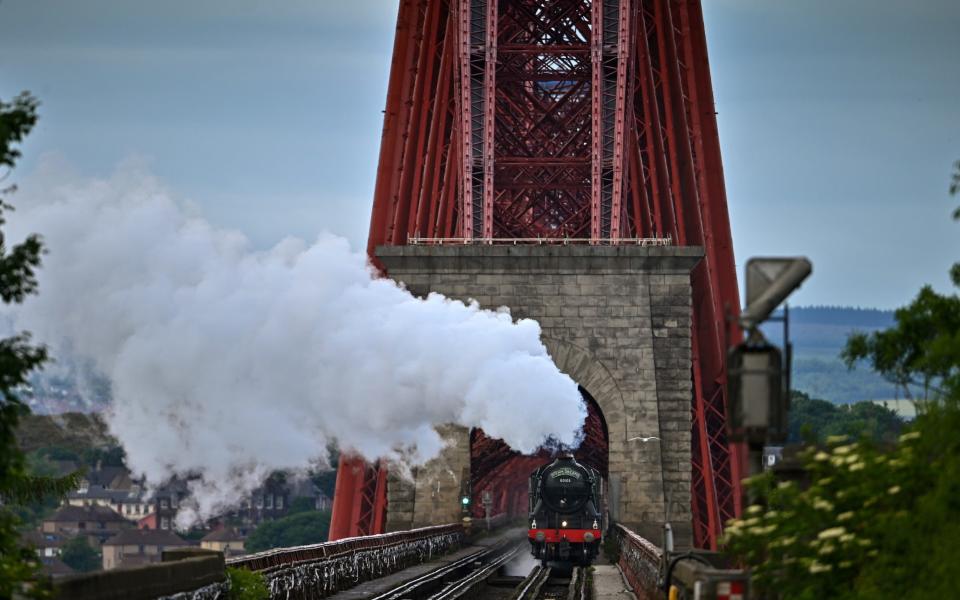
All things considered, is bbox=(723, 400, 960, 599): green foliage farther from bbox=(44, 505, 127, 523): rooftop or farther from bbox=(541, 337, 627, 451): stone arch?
bbox=(44, 505, 127, 523): rooftop

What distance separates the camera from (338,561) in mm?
37750

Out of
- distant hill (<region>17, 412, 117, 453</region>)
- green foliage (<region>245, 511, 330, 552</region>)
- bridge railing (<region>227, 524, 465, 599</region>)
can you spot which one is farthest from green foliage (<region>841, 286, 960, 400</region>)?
green foliage (<region>245, 511, 330, 552</region>)

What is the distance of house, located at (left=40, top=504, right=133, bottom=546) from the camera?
618ft

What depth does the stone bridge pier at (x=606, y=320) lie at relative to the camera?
54844mm

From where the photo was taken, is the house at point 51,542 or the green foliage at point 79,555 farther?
the green foliage at point 79,555

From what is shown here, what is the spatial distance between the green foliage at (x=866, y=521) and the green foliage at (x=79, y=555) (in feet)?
517

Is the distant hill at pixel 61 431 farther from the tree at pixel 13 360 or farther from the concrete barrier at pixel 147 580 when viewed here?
the tree at pixel 13 360

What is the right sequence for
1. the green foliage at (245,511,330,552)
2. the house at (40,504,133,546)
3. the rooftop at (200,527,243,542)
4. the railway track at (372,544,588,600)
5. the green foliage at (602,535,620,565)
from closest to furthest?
1. the railway track at (372,544,588,600)
2. the green foliage at (602,535,620,565)
3. the green foliage at (245,511,330,552)
4. the rooftop at (200,527,243,542)
5. the house at (40,504,133,546)

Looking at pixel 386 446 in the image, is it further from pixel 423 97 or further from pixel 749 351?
pixel 749 351

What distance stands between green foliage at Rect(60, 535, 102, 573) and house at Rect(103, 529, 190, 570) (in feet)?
3.94

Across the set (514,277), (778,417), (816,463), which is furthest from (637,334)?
(778,417)

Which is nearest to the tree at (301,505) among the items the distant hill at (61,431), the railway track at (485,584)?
the distant hill at (61,431)

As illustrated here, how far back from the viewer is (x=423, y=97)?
75375mm

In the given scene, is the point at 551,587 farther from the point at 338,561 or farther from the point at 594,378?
the point at 338,561
